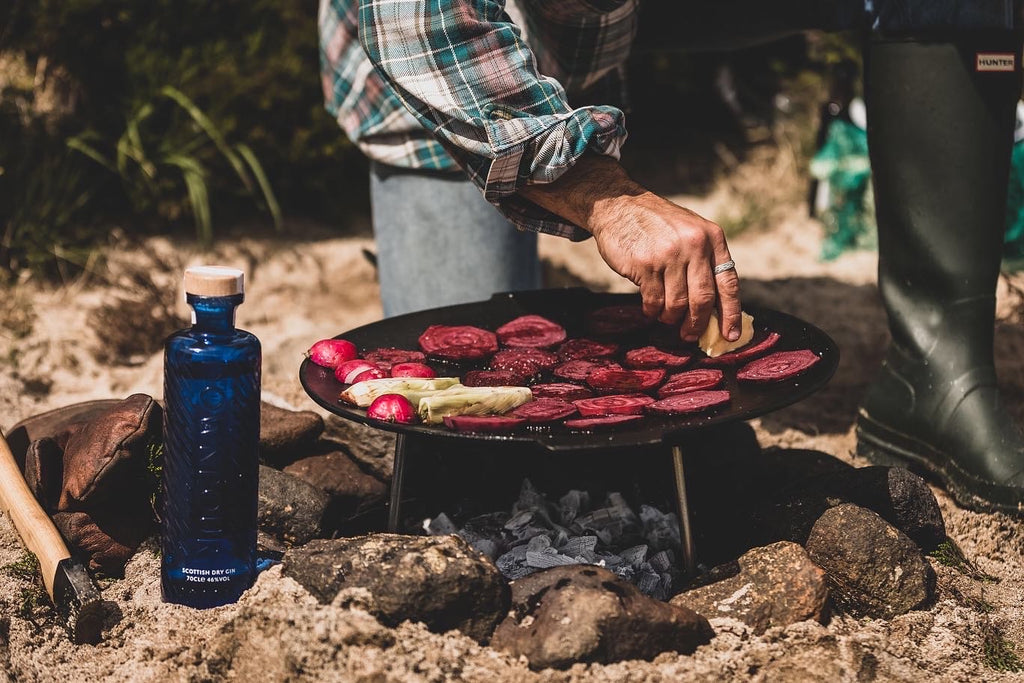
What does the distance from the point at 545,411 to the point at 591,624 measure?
43 cm

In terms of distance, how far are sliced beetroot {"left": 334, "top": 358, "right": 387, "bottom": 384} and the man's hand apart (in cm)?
53

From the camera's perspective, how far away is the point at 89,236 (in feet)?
14.0

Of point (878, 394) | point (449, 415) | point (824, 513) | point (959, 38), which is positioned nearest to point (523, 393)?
point (449, 415)

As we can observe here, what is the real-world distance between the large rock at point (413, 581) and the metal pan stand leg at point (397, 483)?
31 centimetres

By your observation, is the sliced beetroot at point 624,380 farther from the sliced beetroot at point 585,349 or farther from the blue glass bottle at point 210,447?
the blue glass bottle at point 210,447

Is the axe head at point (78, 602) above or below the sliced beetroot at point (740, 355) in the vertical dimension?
below

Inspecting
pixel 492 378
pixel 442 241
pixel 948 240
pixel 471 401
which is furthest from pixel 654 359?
pixel 442 241

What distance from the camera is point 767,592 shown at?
6.85ft

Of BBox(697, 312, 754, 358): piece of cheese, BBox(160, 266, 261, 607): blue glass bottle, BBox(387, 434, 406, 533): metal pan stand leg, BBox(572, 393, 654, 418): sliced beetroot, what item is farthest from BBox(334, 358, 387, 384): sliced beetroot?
BBox(697, 312, 754, 358): piece of cheese

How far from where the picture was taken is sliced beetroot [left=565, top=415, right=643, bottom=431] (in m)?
2.01

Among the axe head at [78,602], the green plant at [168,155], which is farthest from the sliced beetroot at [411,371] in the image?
the green plant at [168,155]

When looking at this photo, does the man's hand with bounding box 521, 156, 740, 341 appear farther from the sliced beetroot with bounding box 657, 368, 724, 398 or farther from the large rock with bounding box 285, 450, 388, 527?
the large rock with bounding box 285, 450, 388, 527

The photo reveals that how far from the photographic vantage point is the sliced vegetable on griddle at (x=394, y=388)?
215 cm

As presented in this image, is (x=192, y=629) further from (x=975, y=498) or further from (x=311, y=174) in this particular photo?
(x=311, y=174)
